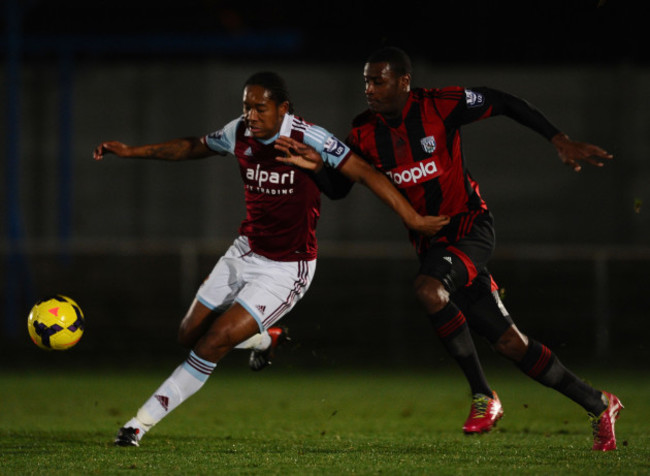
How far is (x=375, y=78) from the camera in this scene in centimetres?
576

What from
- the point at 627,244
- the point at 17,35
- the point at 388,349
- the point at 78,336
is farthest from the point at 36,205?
the point at 78,336

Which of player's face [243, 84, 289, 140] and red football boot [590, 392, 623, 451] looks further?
player's face [243, 84, 289, 140]

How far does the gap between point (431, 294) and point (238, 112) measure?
1305 centimetres

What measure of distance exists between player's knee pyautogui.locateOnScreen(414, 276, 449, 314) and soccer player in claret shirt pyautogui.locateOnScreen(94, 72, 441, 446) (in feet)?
1.08

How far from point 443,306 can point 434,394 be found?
13.4 feet

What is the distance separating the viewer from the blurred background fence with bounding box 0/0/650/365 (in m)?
17.4

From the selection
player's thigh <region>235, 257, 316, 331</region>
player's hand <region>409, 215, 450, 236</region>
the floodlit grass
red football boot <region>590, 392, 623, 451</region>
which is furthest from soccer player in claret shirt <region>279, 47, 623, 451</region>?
player's thigh <region>235, 257, 316, 331</region>

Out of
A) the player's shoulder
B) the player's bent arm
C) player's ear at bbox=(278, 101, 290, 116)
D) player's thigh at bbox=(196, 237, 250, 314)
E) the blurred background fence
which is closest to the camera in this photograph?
the player's bent arm

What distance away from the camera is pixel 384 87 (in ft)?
19.0

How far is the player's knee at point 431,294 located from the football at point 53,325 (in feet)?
7.23

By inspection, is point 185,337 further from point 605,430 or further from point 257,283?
point 605,430

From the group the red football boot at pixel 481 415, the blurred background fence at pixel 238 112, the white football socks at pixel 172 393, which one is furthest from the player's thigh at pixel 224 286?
the blurred background fence at pixel 238 112

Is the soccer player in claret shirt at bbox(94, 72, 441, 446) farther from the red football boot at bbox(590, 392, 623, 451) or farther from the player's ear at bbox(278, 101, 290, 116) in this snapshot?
the red football boot at bbox(590, 392, 623, 451)

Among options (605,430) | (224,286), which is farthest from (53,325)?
(605,430)
